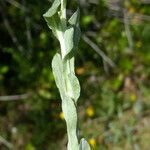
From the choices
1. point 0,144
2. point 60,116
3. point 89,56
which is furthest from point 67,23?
point 89,56

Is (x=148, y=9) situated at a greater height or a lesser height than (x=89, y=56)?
greater

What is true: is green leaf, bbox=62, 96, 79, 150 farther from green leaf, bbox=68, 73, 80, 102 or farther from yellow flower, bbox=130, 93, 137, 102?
yellow flower, bbox=130, 93, 137, 102

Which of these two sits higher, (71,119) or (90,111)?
(71,119)

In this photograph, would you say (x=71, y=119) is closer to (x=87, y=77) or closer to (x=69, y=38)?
(x=69, y=38)

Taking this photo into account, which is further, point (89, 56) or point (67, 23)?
point (89, 56)

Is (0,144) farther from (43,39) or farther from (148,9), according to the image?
(148,9)

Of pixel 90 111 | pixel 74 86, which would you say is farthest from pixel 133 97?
pixel 74 86

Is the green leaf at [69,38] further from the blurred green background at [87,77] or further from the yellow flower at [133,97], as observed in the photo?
the yellow flower at [133,97]
